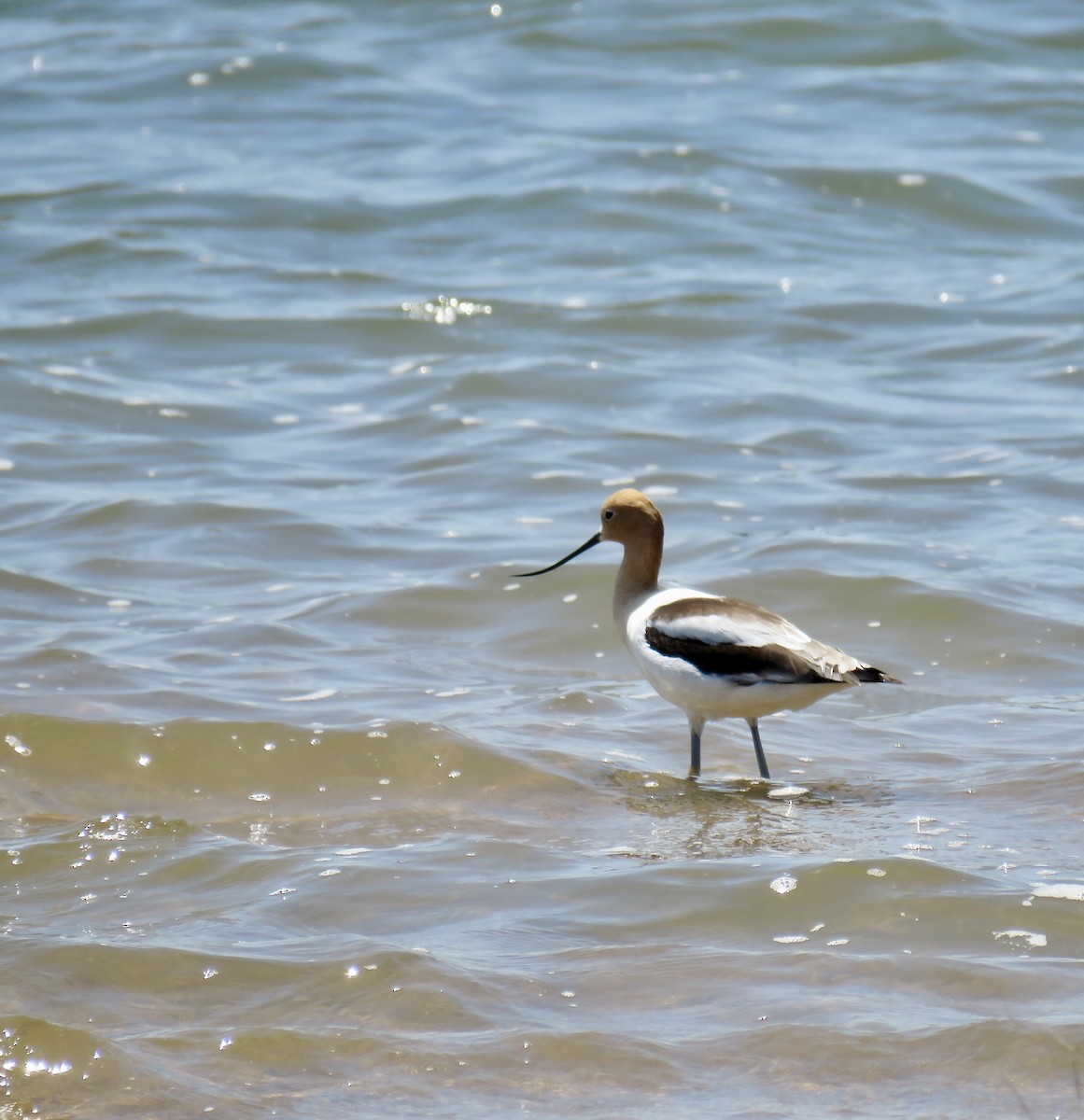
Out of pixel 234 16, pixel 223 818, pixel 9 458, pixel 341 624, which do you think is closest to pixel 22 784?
pixel 223 818

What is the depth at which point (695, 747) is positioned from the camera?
22.6 feet

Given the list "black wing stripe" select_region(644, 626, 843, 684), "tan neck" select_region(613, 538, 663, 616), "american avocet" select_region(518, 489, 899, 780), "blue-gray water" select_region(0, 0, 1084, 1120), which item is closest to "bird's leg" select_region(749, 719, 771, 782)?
"american avocet" select_region(518, 489, 899, 780)

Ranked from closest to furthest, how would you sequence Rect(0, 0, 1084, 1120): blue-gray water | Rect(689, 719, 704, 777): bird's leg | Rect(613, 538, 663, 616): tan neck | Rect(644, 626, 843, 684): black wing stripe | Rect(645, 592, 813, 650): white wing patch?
1. Rect(0, 0, 1084, 1120): blue-gray water
2. Rect(644, 626, 843, 684): black wing stripe
3. Rect(645, 592, 813, 650): white wing patch
4. Rect(689, 719, 704, 777): bird's leg
5. Rect(613, 538, 663, 616): tan neck

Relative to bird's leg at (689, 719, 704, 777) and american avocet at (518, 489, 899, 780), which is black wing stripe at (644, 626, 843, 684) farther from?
bird's leg at (689, 719, 704, 777)

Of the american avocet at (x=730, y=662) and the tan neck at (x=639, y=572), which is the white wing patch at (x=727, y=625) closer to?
the american avocet at (x=730, y=662)

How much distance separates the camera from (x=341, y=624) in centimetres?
866

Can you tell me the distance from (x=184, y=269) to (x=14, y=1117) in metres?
12.0

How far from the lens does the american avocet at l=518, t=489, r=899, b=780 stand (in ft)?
21.6

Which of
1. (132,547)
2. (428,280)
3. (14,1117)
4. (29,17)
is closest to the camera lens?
(14,1117)

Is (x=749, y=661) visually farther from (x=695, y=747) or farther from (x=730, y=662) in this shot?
(x=695, y=747)

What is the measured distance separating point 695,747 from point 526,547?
307 cm

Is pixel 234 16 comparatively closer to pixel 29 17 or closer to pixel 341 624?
pixel 29 17

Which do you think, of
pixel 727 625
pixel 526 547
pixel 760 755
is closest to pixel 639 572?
pixel 727 625

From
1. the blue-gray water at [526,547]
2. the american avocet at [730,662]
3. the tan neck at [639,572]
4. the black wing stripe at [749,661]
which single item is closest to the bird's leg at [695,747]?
the american avocet at [730,662]
